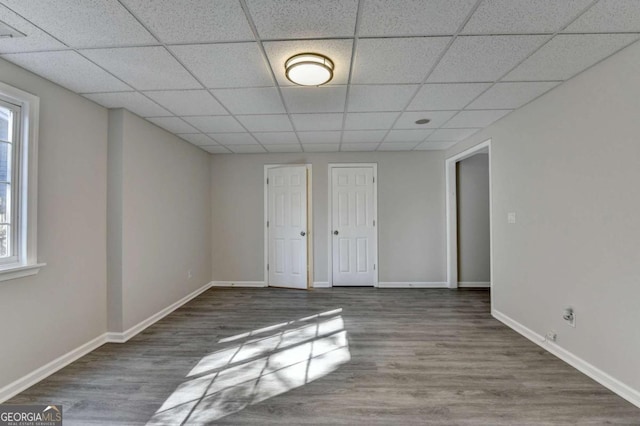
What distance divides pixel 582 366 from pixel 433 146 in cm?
330

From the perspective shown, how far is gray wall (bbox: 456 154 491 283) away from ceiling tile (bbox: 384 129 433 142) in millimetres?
1386

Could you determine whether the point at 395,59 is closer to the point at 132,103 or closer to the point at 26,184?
the point at 132,103

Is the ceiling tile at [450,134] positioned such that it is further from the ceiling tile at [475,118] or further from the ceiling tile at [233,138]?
the ceiling tile at [233,138]

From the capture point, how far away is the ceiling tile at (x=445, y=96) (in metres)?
2.42

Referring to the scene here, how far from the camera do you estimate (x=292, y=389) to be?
2.05m

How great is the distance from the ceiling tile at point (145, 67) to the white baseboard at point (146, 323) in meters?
2.41

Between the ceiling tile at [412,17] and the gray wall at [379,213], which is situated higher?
the ceiling tile at [412,17]

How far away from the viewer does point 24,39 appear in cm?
174

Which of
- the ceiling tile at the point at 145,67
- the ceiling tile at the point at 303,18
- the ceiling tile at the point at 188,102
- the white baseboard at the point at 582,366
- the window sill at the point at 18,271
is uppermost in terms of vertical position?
the ceiling tile at the point at 188,102

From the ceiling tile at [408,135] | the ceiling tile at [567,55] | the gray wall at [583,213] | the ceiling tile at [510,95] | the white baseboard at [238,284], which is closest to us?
the ceiling tile at [567,55]

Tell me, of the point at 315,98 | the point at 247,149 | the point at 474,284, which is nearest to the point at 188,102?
the point at 315,98

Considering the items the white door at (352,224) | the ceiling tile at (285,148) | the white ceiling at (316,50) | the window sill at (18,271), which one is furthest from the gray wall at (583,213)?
the window sill at (18,271)

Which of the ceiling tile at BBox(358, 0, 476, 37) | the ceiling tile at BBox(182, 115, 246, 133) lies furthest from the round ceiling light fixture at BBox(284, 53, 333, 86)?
the ceiling tile at BBox(182, 115, 246, 133)

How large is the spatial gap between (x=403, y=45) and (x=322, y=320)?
292 centimetres
